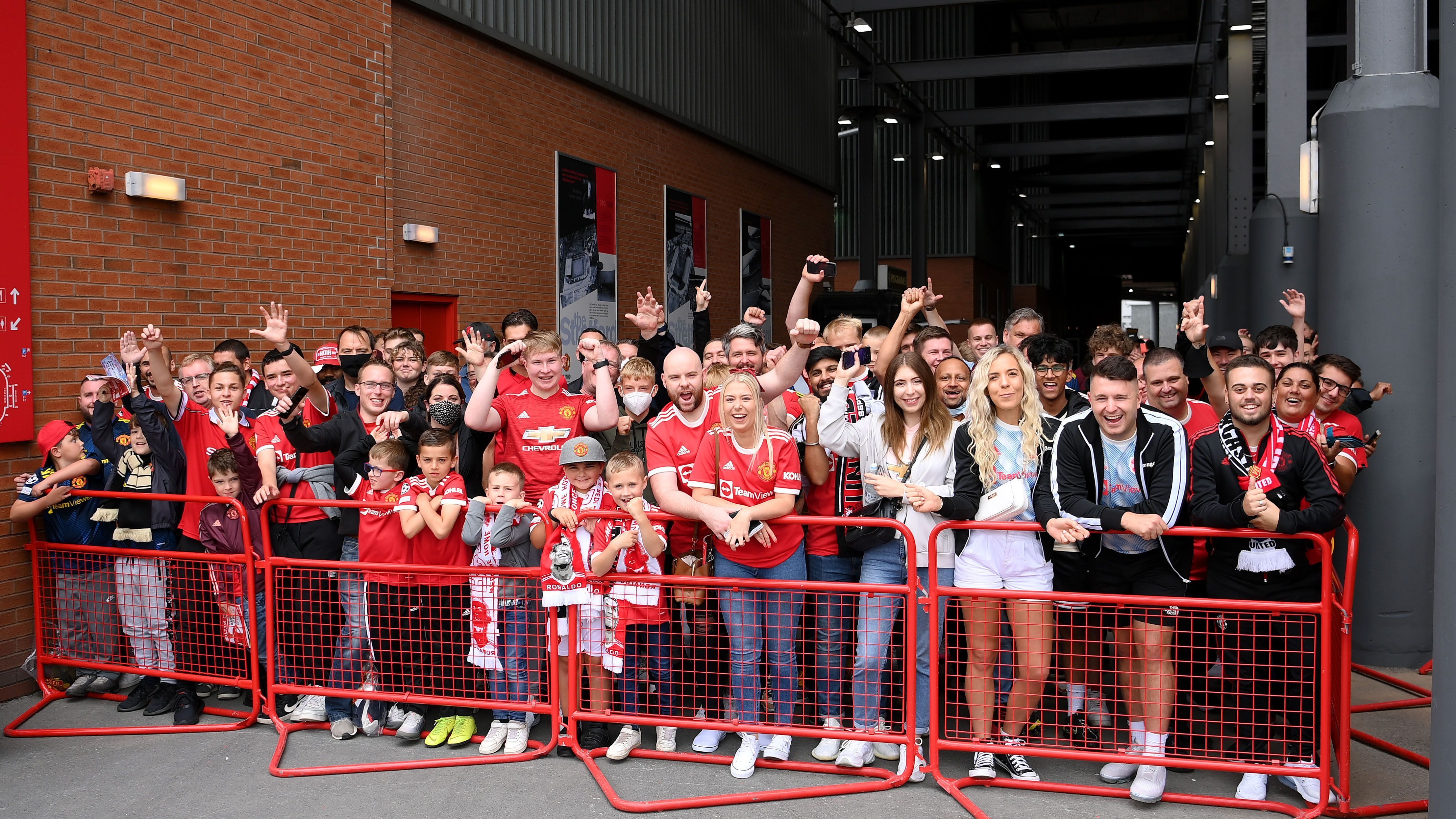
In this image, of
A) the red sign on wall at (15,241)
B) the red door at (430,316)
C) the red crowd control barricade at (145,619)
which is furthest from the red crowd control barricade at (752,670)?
the red door at (430,316)

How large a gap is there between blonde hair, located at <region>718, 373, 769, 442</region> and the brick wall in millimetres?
4171

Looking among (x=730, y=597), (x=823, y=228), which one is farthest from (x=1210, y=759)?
(x=823, y=228)

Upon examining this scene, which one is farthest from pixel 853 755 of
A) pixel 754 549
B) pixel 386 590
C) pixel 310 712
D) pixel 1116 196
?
pixel 1116 196

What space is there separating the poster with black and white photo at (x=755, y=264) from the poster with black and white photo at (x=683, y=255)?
4.91ft

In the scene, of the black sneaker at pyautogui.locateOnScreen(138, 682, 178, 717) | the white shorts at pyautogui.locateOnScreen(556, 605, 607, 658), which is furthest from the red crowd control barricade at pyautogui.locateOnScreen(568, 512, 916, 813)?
the black sneaker at pyautogui.locateOnScreen(138, 682, 178, 717)

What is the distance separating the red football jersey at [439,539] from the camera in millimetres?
5141

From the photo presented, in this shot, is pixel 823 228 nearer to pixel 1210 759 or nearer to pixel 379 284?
pixel 379 284

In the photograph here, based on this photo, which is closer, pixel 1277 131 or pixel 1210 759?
pixel 1210 759

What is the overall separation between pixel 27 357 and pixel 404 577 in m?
2.73

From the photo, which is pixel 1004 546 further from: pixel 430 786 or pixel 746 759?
pixel 430 786

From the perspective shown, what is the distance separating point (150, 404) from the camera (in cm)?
562

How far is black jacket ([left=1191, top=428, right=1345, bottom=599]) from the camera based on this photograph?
4250 mm

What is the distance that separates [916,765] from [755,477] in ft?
4.92

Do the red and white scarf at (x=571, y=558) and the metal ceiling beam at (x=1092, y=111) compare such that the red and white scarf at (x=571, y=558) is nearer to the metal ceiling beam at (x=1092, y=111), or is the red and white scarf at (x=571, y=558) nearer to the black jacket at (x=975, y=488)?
the black jacket at (x=975, y=488)
